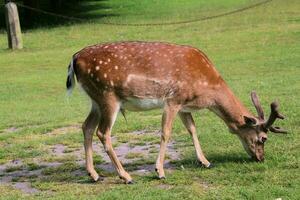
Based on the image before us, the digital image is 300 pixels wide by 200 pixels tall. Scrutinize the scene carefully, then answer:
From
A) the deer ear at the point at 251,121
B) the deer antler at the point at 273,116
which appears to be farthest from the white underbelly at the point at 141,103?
the deer antler at the point at 273,116

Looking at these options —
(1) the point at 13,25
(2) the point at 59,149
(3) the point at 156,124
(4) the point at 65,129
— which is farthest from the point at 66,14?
(2) the point at 59,149

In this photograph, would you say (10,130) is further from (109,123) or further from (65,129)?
(109,123)

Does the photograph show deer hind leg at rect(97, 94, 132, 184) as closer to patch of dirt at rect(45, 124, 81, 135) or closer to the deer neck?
the deer neck

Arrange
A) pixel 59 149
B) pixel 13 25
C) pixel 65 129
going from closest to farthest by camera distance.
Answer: pixel 59 149 → pixel 65 129 → pixel 13 25

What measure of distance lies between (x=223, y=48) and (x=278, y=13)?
7.18 meters

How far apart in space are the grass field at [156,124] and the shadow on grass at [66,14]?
4502 mm

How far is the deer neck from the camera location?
301 inches

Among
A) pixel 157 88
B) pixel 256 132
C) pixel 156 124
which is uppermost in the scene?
pixel 157 88

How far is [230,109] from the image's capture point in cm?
766

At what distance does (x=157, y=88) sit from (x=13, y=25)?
15313mm

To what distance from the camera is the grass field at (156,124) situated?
6934 millimetres

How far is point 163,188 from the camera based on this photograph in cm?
686

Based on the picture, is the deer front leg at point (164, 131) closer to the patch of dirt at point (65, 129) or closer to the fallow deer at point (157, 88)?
the fallow deer at point (157, 88)

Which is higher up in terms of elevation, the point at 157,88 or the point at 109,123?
the point at 157,88
